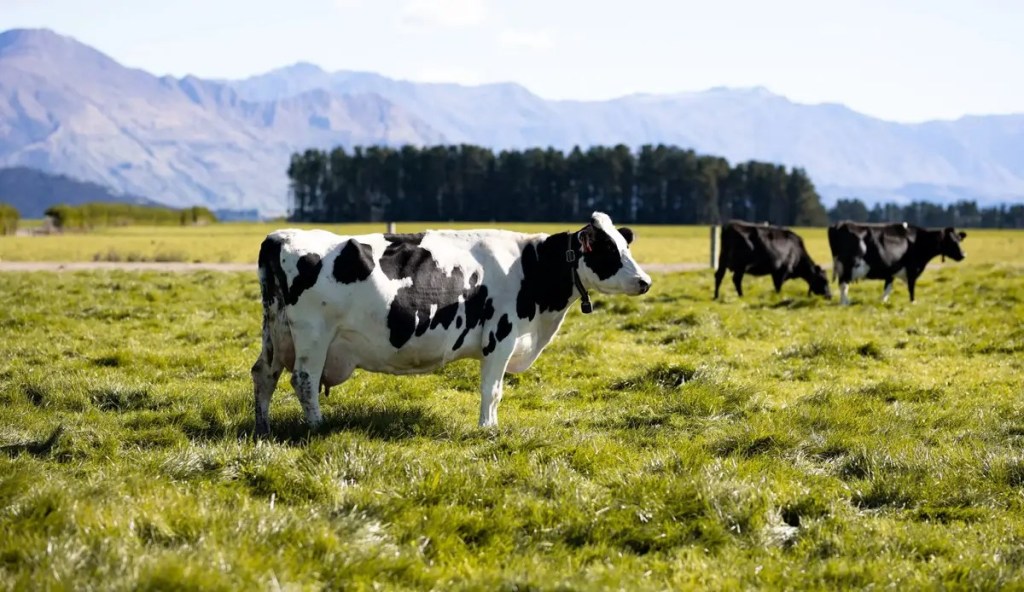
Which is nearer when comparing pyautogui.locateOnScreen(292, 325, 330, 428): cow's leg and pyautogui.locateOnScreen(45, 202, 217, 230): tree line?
pyautogui.locateOnScreen(292, 325, 330, 428): cow's leg

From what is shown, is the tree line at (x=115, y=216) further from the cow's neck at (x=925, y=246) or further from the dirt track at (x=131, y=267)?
the cow's neck at (x=925, y=246)

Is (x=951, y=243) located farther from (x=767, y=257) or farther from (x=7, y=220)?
(x=7, y=220)

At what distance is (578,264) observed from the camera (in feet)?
29.0

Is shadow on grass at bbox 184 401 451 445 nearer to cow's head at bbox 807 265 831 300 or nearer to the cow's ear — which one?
the cow's ear

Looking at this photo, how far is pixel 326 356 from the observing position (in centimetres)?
781

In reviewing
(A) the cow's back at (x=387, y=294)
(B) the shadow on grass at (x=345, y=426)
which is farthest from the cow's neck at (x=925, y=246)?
(B) the shadow on grass at (x=345, y=426)

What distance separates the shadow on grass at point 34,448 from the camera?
6.82 m

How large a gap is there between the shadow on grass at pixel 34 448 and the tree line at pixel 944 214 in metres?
151

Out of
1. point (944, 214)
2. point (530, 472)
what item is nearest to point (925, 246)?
point (530, 472)

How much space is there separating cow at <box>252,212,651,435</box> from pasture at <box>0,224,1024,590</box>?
0.49 metres

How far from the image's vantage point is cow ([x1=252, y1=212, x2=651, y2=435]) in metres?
7.63

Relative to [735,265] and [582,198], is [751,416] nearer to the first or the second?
[735,265]

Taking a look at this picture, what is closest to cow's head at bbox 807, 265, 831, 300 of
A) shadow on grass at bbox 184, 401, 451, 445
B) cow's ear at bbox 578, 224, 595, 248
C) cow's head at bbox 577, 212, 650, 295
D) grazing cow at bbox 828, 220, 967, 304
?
grazing cow at bbox 828, 220, 967, 304

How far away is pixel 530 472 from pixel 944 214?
171 m
